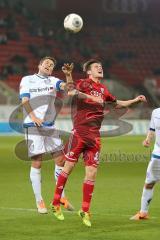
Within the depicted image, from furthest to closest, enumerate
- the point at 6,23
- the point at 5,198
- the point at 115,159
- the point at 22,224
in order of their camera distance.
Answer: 1. the point at 6,23
2. the point at 115,159
3. the point at 5,198
4. the point at 22,224

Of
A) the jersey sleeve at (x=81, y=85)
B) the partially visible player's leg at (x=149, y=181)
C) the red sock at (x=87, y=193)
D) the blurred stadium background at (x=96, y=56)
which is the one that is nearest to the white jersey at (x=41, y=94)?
the jersey sleeve at (x=81, y=85)

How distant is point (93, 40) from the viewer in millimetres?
44531

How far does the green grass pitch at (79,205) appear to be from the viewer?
788 cm

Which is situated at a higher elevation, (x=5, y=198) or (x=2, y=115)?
(x=5, y=198)

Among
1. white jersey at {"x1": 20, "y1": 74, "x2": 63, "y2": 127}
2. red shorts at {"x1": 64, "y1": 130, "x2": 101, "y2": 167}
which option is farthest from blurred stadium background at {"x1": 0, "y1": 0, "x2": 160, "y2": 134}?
red shorts at {"x1": 64, "y1": 130, "x2": 101, "y2": 167}

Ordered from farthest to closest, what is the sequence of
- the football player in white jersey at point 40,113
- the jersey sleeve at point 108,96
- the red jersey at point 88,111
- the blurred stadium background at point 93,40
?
1. the blurred stadium background at point 93,40
2. the football player in white jersey at point 40,113
3. the jersey sleeve at point 108,96
4. the red jersey at point 88,111

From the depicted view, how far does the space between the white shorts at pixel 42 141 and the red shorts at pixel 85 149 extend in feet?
3.24

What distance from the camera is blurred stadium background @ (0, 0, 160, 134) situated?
130 feet

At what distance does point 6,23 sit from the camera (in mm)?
40312

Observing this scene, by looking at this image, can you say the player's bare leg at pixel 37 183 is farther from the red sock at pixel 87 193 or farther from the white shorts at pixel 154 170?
the white shorts at pixel 154 170

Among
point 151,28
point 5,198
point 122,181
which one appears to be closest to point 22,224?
point 5,198

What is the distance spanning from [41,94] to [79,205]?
6.22ft

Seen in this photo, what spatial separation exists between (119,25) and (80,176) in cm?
3180

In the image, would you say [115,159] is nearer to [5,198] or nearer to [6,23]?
[5,198]
